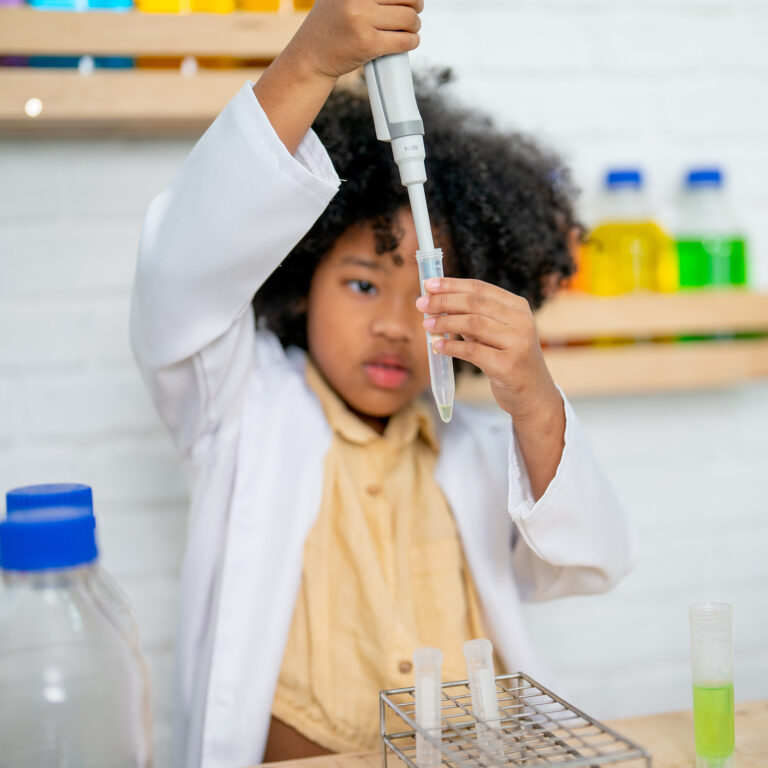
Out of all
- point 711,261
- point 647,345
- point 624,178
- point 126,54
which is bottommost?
point 647,345

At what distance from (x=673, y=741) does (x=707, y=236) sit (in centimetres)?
80

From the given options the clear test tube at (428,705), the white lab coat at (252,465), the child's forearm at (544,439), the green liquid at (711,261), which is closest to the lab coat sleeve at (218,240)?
the white lab coat at (252,465)

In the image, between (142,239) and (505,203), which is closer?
(142,239)

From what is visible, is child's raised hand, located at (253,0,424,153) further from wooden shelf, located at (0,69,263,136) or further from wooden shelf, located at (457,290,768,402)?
wooden shelf, located at (457,290,768,402)

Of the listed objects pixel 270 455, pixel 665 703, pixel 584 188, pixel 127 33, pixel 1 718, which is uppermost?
pixel 127 33

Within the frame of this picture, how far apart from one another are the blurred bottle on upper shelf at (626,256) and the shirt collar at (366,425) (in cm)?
33

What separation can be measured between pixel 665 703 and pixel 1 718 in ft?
3.57

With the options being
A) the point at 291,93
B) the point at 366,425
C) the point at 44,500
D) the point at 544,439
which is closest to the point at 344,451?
the point at 366,425

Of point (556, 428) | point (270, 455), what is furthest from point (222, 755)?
point (556, 428)

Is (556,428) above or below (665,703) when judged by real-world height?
above

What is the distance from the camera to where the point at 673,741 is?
0.70 metres

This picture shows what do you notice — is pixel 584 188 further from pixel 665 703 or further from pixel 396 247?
pixel 665 703

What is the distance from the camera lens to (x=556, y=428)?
2.61 feet

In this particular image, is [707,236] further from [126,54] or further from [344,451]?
[126,54]
